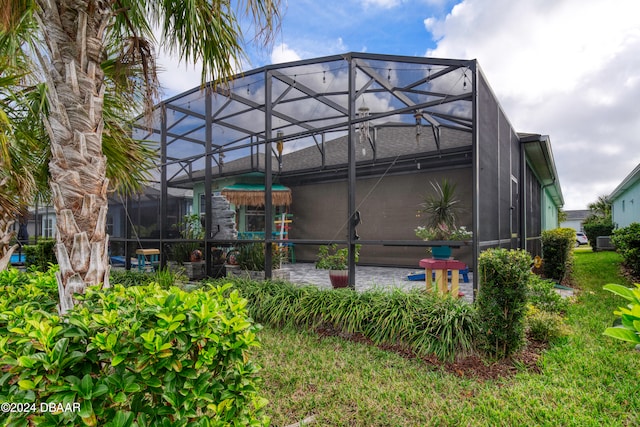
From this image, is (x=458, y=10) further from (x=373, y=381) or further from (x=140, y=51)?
(x=373, y=381)

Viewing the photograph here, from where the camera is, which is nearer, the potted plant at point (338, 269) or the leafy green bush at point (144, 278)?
the potted plant at point (338, 269)

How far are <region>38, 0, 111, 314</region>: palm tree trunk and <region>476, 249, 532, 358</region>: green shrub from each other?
3.52m

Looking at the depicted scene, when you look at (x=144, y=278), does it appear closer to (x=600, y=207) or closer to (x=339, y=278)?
(x=339, y=278)

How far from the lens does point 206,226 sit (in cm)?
729

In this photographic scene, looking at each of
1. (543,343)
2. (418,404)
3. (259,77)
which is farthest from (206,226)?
(543,343)

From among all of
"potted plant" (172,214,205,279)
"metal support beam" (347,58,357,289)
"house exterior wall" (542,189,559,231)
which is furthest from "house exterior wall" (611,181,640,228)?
"potted plant" (172,214,205,279)

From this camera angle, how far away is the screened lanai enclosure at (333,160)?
5469 millimetres

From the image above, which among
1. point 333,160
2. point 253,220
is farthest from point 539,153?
point 253,220

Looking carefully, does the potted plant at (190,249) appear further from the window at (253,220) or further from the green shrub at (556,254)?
the green shrub at (556,254)

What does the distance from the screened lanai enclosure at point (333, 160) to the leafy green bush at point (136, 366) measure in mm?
2421

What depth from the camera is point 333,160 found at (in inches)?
432

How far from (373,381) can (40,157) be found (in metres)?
4.62

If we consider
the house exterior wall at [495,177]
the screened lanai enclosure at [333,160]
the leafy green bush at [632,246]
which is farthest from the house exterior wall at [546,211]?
the house exterior wall at [495,177]

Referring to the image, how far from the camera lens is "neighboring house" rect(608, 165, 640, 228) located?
1230 cm
